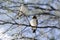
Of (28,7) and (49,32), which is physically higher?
(28,7)

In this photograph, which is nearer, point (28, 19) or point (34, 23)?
point (34, 23)

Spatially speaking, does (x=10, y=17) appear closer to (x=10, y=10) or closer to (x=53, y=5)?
(x=10, y=10)

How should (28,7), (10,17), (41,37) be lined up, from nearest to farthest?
(41,37)
(10,17)
(28,7)

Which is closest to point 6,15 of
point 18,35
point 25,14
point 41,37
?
point 25,14

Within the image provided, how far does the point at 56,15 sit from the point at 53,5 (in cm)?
16

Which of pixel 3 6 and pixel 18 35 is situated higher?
pixel 3 6

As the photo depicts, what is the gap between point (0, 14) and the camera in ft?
5.79

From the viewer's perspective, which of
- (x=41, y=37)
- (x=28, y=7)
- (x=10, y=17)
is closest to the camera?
(x=41, y=37)

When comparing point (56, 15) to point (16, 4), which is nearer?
point (56, 15)

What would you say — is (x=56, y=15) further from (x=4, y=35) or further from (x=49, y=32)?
(x=4, y=35)

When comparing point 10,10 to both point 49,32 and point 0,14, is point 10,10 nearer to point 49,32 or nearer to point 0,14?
point 0,14

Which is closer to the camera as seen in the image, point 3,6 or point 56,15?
point 56,15

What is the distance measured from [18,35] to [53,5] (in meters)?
0.51

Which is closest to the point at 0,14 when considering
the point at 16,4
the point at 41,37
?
the point at 16,4
